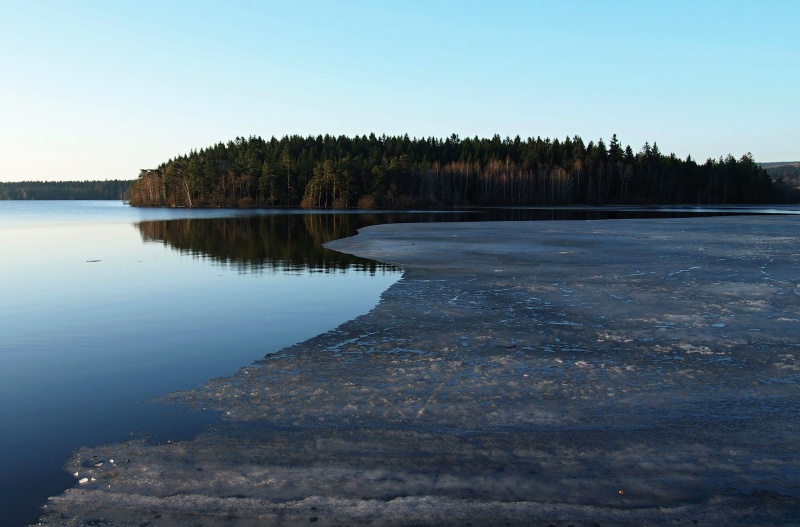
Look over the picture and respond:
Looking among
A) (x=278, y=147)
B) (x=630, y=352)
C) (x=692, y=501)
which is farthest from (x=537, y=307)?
(x=278, y=147)

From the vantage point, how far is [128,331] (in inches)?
464

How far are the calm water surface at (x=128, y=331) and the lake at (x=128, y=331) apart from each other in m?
0.03

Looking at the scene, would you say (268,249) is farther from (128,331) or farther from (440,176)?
(440,176)

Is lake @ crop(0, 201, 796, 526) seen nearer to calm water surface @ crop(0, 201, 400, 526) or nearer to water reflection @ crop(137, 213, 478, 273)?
calm water surface @ crop(0, 201, 400, 526)

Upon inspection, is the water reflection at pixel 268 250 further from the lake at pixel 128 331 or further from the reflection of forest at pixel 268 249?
the lake at pixel 128 331

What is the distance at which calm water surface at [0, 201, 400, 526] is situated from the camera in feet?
21.5

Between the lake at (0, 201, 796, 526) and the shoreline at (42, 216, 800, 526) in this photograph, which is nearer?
the shoreline at (42, 216, 800, 526)

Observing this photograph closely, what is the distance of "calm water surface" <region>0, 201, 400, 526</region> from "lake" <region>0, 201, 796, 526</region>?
0.08 ft

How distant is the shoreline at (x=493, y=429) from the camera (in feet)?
16.4

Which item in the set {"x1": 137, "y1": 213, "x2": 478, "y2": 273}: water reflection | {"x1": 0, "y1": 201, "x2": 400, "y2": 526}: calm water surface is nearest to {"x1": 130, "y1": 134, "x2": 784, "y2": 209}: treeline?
{"x1": 137, "y1": 213, "x2": 478, "y2": 273}: water reflection

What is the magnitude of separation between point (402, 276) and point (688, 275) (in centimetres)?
938

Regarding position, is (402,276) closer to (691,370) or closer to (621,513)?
(691,370)

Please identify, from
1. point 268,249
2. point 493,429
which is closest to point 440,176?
point 268,249

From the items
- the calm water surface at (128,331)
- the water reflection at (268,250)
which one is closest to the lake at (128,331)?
the calm water surface at (128,331)
